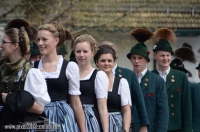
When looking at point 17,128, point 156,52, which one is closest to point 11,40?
point 17,128

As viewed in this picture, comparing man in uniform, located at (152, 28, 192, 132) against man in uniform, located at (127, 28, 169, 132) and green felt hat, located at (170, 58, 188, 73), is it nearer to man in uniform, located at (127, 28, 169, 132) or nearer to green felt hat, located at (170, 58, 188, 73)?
man in uniform, located at (127, 28, 169, 132)

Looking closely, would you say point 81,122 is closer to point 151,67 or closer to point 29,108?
point 29,108

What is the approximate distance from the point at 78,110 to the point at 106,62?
104 centimetres

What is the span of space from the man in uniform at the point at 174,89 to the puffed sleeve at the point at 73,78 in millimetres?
2672

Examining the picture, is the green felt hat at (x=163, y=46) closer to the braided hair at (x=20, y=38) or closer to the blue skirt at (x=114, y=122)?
the blue skirt at (x=114, y=122)

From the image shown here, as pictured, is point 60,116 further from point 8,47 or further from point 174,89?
A: point 174,89

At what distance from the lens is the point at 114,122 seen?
6.24 meters

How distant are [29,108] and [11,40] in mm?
694

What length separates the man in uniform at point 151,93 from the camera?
7293mm

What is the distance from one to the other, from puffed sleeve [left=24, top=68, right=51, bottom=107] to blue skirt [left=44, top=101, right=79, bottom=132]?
327 mm

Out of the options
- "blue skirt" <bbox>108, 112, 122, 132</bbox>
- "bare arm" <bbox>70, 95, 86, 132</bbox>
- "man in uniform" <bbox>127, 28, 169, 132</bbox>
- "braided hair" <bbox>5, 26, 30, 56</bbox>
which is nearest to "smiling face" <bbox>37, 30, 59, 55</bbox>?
"braided hair" <bbox>5, 26, 30, 56</bbox>

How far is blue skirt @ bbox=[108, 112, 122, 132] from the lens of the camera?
621 centimetres

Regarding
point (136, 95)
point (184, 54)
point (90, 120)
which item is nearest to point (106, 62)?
point (136, 95)

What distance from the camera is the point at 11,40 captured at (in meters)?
5.13
